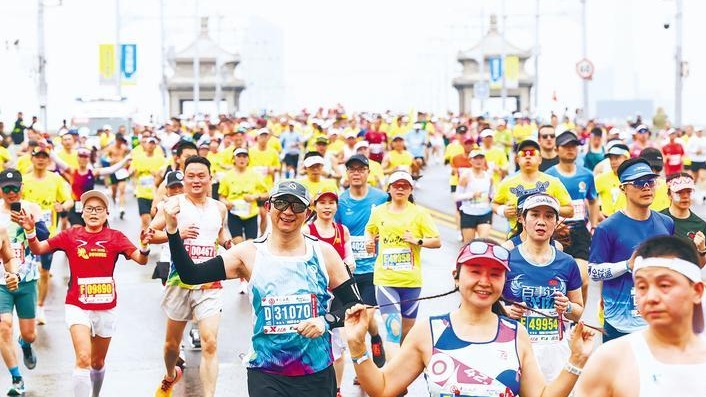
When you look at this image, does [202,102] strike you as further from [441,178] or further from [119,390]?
[119,390]

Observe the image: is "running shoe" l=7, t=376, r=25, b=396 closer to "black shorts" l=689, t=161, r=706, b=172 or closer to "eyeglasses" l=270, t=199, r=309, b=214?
"eyeglasses" l=270, t=199, r=309, b=214

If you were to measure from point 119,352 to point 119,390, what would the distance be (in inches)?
76.2

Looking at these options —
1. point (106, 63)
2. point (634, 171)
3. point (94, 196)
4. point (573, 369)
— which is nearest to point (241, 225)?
point (94, 196)

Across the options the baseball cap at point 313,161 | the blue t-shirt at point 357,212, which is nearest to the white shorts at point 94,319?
the blue t-shirt at point 357,212

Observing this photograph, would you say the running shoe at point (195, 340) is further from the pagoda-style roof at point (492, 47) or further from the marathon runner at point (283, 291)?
the pagoda-style roof at point (492, 47)

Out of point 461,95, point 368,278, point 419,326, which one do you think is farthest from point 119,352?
point 461,95

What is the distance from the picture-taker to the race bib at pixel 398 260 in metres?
11.0

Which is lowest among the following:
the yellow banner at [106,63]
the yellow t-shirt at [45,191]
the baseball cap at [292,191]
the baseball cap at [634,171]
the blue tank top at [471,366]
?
the blue tank top at [471,366]

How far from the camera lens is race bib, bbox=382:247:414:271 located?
11.0 meters

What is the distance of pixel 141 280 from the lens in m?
18.8

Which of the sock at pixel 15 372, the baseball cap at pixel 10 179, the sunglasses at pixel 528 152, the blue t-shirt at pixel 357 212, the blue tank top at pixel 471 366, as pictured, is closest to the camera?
the blue tank top at pixel 471 366

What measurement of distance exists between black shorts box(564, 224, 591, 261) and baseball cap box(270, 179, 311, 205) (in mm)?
6106

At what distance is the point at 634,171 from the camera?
8.46m

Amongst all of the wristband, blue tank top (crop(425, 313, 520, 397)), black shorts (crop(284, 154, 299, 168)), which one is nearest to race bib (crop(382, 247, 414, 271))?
blue tank top (crop(425, 313, 520, 397))
